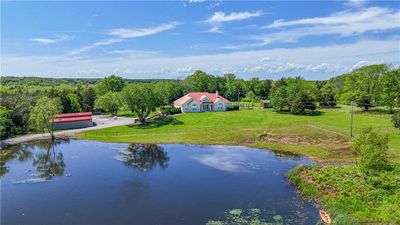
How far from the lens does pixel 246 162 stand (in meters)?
41.9

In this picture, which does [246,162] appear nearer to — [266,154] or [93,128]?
[266,154]

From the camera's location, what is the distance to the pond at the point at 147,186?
26125 mm

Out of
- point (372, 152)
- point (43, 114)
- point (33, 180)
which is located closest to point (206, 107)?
point (43, 114)

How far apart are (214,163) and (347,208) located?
1853 centimetres

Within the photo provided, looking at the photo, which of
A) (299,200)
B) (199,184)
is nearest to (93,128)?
(199,184)

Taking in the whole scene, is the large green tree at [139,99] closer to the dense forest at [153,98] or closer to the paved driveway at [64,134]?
the dense forest at [153,98]

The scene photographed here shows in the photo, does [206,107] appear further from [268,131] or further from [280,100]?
[268,131]

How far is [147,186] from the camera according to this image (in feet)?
109

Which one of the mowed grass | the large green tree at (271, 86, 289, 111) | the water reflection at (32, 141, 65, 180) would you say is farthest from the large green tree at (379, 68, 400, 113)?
the water reflection at (32, 141, 65, 180)

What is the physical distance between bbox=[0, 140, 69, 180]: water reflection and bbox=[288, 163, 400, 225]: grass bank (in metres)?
28.1

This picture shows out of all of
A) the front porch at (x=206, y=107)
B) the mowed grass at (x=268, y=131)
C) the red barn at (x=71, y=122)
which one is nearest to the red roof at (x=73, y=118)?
the red barn at (x=71, y=122)

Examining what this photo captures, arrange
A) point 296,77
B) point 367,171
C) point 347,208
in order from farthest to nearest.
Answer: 1. point 296,77
2. point 367,171
3. point 347,208

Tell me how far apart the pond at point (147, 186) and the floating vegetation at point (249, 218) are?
8 cm

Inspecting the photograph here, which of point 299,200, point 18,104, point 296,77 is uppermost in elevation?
point 296,77
